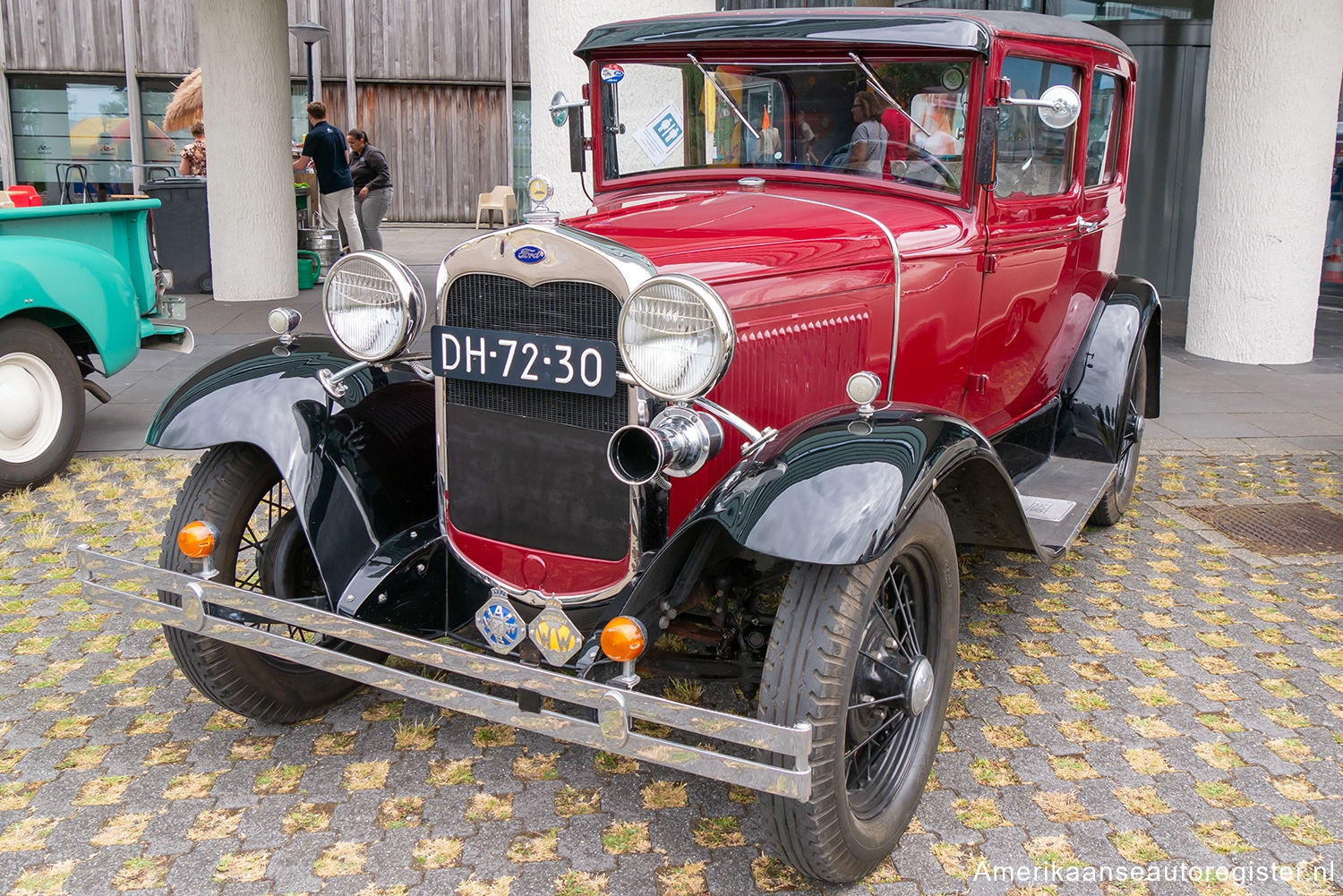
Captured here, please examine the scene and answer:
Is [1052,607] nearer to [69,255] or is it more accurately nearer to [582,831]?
[582,831]

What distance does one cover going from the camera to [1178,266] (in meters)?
10.3

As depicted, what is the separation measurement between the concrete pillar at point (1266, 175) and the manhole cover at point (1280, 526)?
3.19 m

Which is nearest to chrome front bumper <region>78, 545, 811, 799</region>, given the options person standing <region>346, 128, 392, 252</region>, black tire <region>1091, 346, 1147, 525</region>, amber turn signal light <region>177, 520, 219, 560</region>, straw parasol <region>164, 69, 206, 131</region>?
amber turn signal light <region>177, 520, 219, 560</region>

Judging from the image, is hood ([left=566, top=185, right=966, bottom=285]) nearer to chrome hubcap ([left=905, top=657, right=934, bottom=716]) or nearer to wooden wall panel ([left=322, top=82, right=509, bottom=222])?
chrome hubcap ([left=905, top=657, right=934, bottom=716])

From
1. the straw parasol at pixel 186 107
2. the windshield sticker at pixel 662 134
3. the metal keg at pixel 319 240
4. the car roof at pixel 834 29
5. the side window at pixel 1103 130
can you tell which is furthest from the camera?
the straw parasol at pixel 186 107

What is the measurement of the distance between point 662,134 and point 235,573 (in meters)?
1.83

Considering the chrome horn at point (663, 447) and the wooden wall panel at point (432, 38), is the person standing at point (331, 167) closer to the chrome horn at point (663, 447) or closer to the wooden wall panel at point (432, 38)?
the wooden wall panel at point (432, 38)

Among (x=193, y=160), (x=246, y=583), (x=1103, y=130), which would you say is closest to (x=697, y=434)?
(x=246, y=583)

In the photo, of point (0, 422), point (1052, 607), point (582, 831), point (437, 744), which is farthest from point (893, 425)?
point (0, 422)

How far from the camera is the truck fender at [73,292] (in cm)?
467

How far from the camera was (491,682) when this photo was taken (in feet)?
7.81

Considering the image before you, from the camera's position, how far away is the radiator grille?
2.37 metres

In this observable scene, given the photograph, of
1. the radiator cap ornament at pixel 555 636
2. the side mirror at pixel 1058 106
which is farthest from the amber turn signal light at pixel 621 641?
the side mirror at pixel 1058 106

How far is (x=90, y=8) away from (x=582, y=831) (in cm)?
1730
